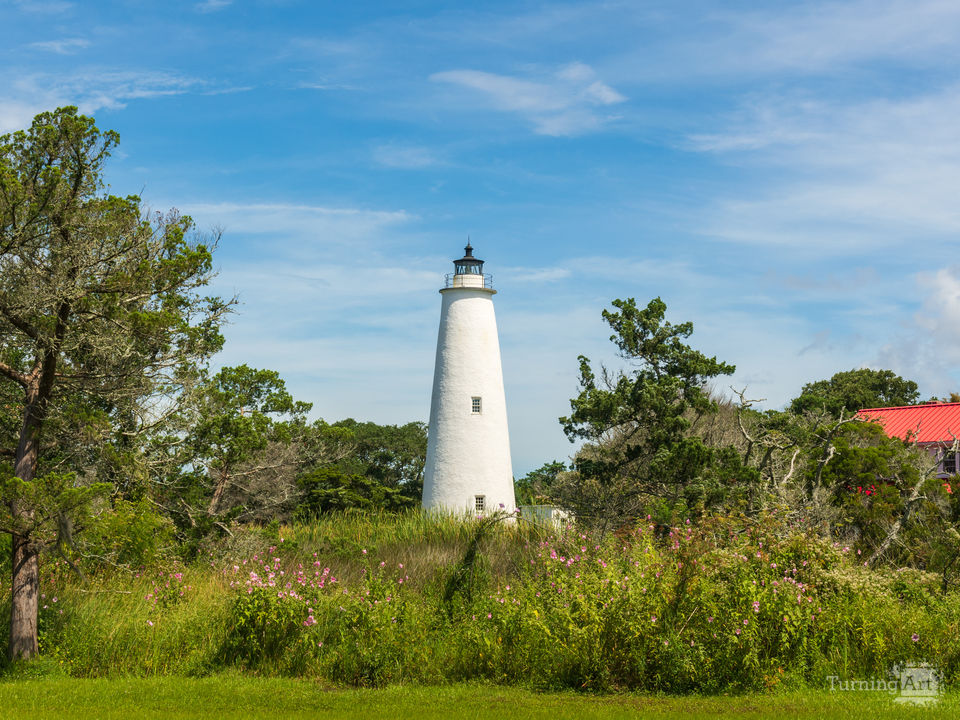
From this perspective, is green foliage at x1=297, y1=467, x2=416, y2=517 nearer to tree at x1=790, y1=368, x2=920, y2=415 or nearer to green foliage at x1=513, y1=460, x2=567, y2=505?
green foliage at x1=513, y1=460, x2=567, y2=505

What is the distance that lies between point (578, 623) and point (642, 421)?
11804 millimetres

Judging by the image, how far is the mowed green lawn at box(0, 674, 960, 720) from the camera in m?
9.28

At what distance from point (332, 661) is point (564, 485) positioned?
15379mm

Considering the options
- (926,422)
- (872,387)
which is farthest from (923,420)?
(872,387)

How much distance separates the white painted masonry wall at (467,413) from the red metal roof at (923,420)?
60.3 ft

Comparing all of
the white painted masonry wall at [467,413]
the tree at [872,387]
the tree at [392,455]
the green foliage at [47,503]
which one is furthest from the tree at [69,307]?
the tree at [872,387]

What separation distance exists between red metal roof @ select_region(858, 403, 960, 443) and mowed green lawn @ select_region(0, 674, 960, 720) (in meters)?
30.0

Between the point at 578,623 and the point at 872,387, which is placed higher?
the point at 872,387

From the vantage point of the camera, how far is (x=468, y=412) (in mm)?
25938

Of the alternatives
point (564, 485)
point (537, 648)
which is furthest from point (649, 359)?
point (537, 648)

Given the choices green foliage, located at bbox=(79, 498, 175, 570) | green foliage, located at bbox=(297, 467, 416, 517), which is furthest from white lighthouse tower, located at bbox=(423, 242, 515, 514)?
green foliage, located at bbox=(79, 498, 175, 570)

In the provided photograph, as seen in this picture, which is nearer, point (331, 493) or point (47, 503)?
point (47, 503)

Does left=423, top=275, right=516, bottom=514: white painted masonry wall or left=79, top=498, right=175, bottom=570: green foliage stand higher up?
left=423, top=275, right=516, bottom=514: white painted masonry wall

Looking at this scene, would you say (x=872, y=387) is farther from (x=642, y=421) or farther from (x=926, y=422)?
(x=642, y=421)
